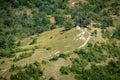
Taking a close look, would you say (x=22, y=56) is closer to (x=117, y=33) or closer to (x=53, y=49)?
(x=53, y=49)

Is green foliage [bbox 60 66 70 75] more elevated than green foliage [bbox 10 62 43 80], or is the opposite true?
green foliage [bbox 10 62 43 80]

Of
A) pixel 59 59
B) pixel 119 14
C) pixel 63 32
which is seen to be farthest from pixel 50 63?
pixel 119 14

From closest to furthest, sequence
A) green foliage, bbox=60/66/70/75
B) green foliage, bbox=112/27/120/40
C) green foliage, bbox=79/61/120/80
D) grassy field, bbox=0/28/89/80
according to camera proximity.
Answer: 1. green foliage, bbox=60/66/70/75
2. green foliage, bbox=79/61/120/80
3. grassy field, bbox=0/28/89/80
4. green foliage, bbox=112/27/120/40

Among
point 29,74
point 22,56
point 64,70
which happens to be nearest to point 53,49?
point 22,56

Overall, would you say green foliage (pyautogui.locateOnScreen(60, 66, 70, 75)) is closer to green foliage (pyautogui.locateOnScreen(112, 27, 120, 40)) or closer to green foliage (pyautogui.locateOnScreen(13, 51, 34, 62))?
green foliage (pyautogui.locateOnScreen(13, 51, 34, 62))

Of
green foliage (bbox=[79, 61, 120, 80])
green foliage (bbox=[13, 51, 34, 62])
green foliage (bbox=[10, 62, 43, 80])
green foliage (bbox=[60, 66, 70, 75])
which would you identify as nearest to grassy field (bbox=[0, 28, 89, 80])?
green foliage (bbox=[60, 66, 70, 75])

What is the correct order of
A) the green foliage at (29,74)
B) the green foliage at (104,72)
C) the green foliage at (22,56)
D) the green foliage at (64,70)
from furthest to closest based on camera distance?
the green foliage at (22,56), the green foliage at (104,72), the green foliage at (64,70), the green foliage at (29,74)

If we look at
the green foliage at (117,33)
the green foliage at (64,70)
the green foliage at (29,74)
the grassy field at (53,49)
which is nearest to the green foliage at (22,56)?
the grassy field at (53,49)

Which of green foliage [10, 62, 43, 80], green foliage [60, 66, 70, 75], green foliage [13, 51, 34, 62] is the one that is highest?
green foliage [10, 62, 43, 80]

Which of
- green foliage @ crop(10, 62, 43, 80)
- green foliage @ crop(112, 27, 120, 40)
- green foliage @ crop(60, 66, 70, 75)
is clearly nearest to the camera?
green foliage @ crop(10, 62, 43, 80)

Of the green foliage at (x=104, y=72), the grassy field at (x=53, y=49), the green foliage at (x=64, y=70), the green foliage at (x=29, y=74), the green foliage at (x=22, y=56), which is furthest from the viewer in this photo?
the green foliage at (x=22, y=56)

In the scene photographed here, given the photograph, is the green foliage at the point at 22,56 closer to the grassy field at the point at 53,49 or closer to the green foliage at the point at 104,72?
the grassy field at the point at 53,49
